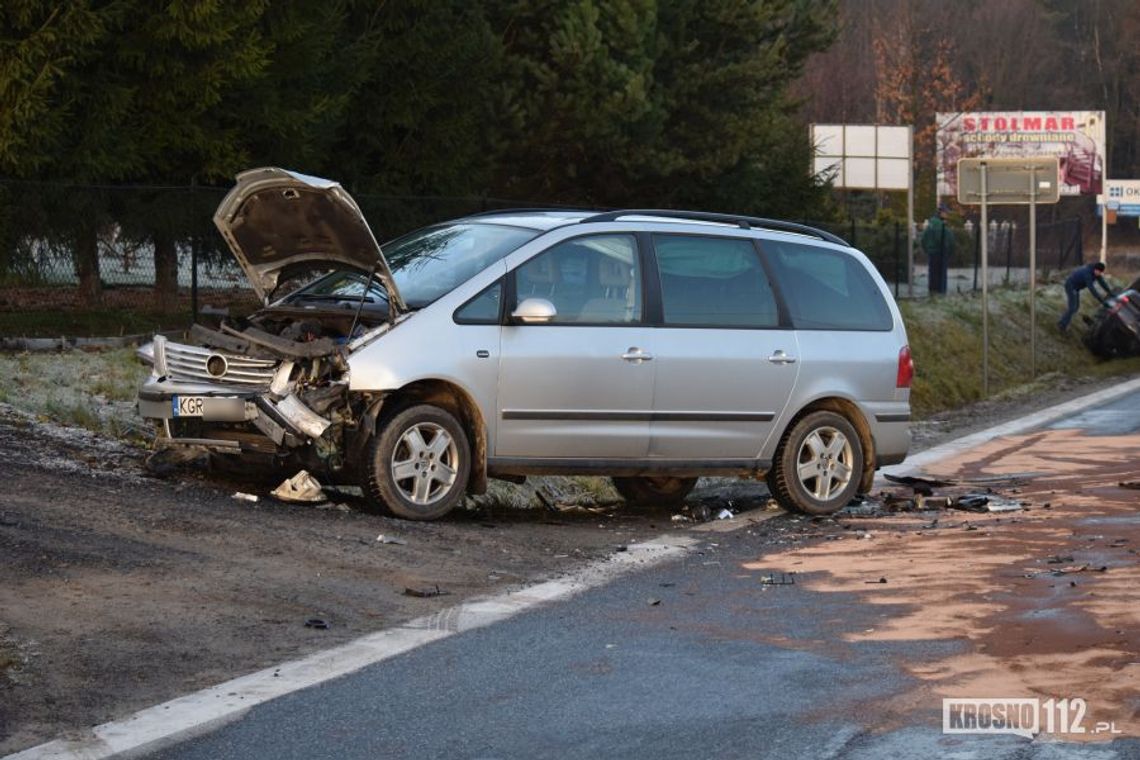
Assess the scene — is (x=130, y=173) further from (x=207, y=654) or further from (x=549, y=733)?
(x=549, y=733)

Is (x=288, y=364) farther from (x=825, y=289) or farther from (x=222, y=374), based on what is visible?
(x=825, y=289)

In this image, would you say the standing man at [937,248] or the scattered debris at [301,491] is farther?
the standing man at [937,248]

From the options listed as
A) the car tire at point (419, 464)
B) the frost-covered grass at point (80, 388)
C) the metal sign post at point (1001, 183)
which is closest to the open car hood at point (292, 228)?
the car tire at point (419, 464)

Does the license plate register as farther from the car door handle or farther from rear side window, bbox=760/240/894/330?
rear side window, bbox=760/240/894/330

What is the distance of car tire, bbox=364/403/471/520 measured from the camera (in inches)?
451

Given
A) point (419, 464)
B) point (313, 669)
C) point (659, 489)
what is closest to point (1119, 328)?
point (659, 489)

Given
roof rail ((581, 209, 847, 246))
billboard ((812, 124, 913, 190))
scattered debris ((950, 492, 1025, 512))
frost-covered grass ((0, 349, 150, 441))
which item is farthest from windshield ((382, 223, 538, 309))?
billboard ((812, 124, 913, 190))

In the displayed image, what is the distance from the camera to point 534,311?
38.3 ft

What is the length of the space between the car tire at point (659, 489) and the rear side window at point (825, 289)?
1496 millimetres

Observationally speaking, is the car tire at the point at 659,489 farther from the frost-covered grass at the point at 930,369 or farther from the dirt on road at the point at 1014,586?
the dirt on road at the point at 1014,586

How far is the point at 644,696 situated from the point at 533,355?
470 centimetres

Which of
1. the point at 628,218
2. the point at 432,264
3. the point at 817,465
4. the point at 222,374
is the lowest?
the point at 817,465

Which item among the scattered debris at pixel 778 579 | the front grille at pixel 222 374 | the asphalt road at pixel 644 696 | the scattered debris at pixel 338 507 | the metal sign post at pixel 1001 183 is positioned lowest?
the scattered debris at pixel 778 579

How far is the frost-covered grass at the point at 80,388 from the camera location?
13.7 m
